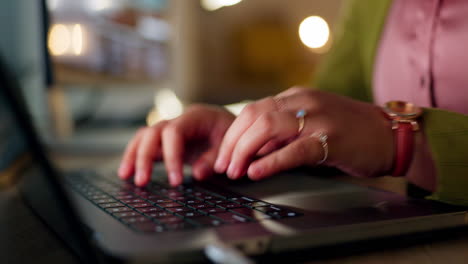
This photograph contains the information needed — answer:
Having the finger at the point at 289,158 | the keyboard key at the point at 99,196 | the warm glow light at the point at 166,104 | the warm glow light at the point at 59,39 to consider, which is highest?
the warm glow light at the point at 59,39

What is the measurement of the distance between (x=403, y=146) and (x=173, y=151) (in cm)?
25

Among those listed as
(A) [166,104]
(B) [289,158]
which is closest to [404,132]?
(B) [289,158]

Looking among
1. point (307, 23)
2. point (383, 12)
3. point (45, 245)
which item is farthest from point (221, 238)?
point (307, 23)

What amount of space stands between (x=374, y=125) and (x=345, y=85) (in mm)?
361

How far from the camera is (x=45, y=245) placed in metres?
0.32

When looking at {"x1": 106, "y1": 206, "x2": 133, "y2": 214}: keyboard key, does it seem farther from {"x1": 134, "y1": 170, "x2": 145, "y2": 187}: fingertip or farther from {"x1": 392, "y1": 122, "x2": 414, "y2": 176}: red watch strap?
{"x1": 392, "y1": 122, "x2": 414, "y2": 176}: red watch strap

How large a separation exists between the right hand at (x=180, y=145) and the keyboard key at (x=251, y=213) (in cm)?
17

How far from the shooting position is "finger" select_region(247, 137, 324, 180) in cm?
42

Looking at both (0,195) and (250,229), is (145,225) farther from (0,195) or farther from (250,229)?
(0,195)

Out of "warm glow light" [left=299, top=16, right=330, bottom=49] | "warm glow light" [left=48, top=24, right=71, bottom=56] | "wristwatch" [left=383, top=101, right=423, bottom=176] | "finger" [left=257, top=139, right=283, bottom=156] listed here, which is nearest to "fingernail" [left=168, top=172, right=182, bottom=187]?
"finger" [left=257, top=139, right=283, bottom=156]

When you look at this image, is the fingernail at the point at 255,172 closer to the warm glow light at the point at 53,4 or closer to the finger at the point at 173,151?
the finger at the point at 173,151

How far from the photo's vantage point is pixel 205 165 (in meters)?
0.55

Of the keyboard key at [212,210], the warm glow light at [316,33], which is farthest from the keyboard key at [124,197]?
the warm glow light at [316,33]

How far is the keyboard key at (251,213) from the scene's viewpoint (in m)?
0.32
